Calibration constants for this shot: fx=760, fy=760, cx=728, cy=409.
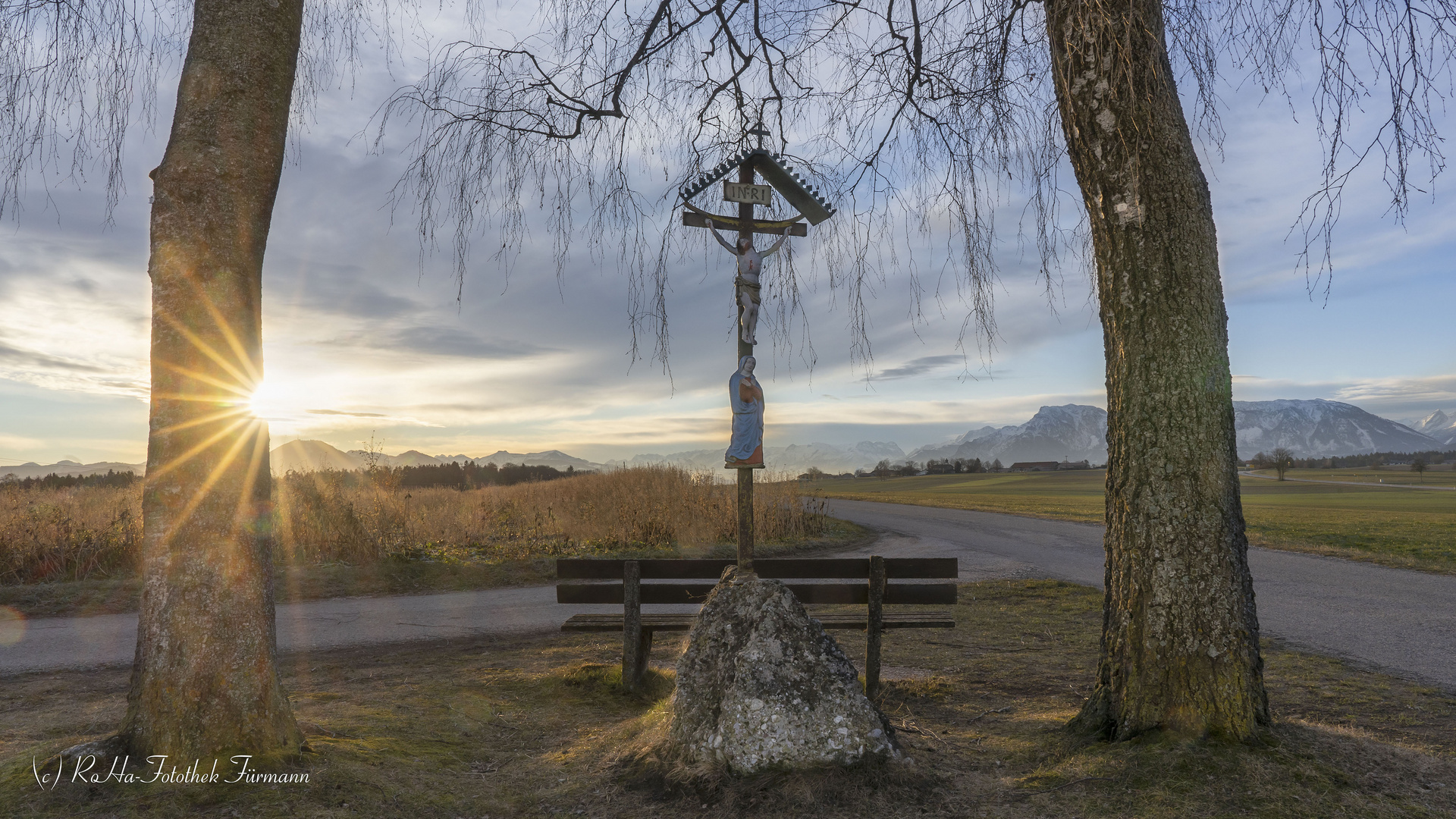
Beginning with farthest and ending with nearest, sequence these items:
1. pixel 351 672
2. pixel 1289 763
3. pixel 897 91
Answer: pixel 351 672, pixel 897 91, pixel 1289 763

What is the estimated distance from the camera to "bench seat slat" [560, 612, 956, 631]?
5.95 m

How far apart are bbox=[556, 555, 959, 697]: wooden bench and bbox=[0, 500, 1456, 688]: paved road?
301 cm

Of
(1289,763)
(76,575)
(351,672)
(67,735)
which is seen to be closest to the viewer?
(1289,763)

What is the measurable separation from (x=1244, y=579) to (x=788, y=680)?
2.41 m

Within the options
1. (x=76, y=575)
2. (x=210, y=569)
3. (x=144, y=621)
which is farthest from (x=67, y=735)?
(x=76, y=575)

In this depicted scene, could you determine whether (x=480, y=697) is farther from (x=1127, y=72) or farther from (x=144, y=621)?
(x=1127, y=72)

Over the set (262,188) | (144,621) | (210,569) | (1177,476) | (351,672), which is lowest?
(351,672)

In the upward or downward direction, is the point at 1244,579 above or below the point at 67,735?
above

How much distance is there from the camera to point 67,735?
4.51 metres

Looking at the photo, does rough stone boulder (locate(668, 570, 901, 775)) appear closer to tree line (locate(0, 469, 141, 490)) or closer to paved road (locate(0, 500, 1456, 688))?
paved road (locate(0, 500, 1456, 688))

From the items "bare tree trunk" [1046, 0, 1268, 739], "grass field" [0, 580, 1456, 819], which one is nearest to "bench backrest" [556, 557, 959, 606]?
"grass field" [0, 580, 1456, 819]

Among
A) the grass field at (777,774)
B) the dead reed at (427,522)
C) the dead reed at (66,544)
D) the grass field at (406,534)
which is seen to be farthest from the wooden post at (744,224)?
the dead reed at (66,544)

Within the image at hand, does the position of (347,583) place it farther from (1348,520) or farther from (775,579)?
(1348,520)

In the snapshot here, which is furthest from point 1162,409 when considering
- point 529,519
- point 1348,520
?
point 1348,520
